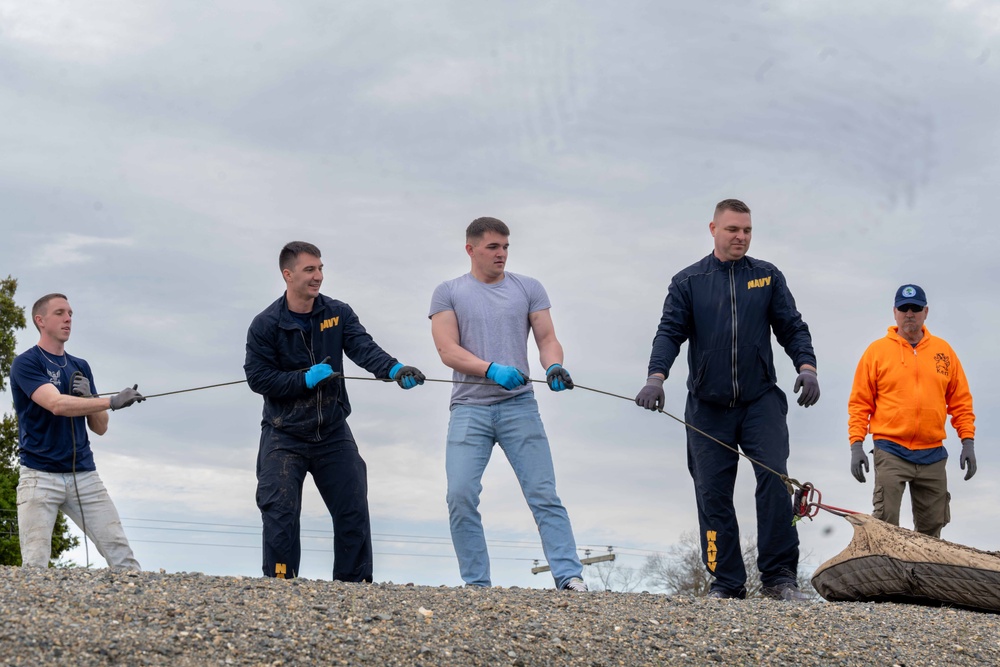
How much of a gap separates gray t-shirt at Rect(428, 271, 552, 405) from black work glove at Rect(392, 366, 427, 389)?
0.22 metres

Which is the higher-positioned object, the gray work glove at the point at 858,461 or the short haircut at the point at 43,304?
the short haircut at the point at 43,304

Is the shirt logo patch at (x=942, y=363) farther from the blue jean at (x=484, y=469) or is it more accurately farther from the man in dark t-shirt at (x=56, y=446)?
the man in dark t-shirt at (x=56, y=446)

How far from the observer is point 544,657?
456 centimetres

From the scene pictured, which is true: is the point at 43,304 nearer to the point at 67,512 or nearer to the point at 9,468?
the point at 67,512

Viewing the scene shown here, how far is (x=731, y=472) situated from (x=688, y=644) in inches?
78.2

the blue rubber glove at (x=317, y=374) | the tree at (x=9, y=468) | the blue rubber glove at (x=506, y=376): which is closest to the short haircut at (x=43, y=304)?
the blue rubber glove at (x=317, y=374)

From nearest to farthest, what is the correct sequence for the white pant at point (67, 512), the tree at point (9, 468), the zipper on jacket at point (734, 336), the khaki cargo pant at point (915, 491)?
the zipper on jacket at point (734, 336) → the white pant at point (67, 512) → the khaki cargo pant at point (915, 491) → the tree at point (9, 468)

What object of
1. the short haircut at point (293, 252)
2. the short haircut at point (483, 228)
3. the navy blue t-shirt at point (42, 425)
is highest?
the short haircut at point (483, 228)

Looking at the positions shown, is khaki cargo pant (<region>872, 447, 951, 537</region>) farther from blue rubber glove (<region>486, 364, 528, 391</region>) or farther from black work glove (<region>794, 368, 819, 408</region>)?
blue rubber glove (<region>486, 364, 528, 391</region>)

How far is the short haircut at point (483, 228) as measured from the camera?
6445mm

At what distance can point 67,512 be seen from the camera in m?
6.96

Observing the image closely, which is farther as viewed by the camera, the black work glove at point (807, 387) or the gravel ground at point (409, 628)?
the black work glove at point (807, 387)

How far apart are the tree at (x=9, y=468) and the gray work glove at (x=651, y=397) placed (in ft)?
40.7

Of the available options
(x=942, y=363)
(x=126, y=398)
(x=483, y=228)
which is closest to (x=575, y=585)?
(x=483, y=228)
